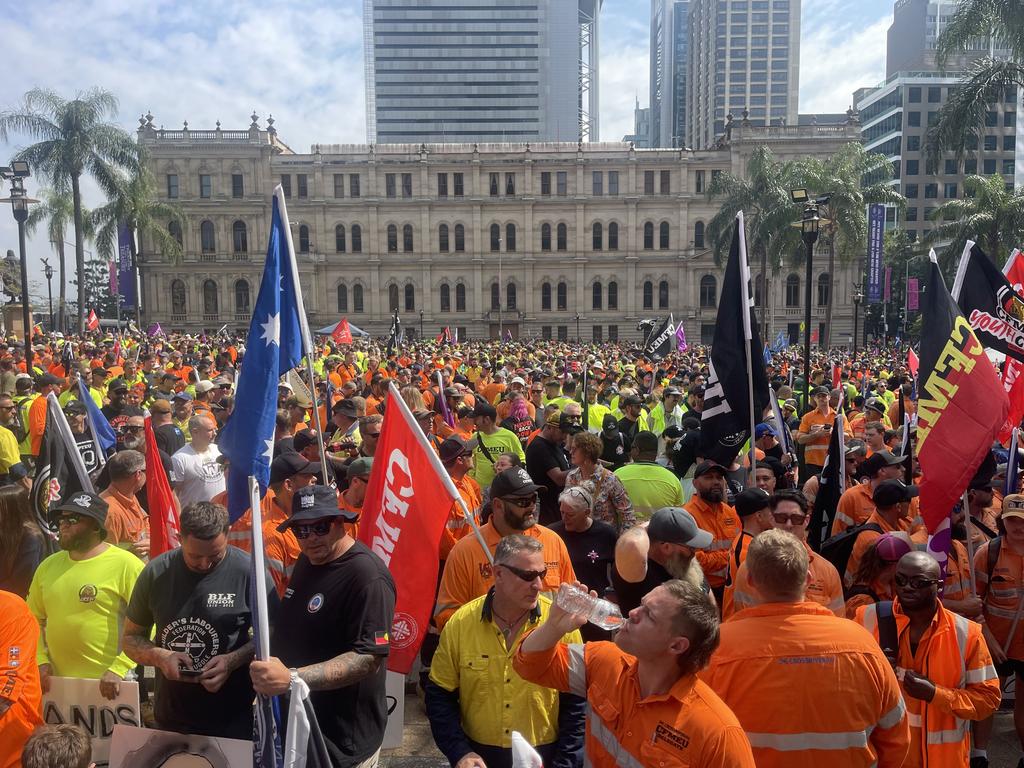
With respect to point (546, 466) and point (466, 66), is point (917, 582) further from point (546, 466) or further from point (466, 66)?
A: point (466, 66)

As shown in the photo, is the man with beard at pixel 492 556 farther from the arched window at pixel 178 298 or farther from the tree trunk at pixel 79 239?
the arched window at pixel 178 298

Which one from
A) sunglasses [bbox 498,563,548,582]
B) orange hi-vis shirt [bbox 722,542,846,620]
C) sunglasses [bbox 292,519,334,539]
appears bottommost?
orange hi-vis shirt [bbox 722,542,846,620]

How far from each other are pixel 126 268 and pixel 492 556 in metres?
43.4

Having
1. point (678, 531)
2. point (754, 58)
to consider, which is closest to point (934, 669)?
point (678, 531)

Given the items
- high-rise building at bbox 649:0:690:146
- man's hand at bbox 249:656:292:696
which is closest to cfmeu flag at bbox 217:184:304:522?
man's hand at bbox 249:656:292:696

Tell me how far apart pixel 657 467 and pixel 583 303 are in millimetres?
56112

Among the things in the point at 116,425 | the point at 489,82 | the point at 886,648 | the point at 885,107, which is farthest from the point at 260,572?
the point at 489,82

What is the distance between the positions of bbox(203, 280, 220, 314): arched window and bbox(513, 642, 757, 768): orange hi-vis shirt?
6157 cm

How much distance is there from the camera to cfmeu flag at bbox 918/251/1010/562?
425cm

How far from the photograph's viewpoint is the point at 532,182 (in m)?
60.4

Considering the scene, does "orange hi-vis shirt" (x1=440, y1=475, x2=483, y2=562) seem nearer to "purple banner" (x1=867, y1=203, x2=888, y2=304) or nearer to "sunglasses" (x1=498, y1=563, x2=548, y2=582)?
"sunglasses" (x1=498, y1=563, x2=548, y2=582)

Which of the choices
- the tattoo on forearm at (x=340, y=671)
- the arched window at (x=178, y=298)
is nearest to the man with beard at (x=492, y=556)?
the tattoo on forearm at (x=340, y=671)

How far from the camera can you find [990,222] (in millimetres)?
28484

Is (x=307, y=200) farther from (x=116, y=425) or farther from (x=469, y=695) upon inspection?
(x=469, y=695)
